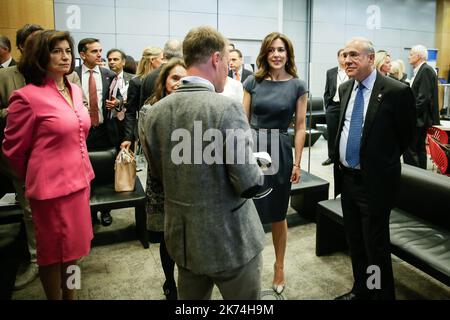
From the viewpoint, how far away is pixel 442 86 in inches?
375

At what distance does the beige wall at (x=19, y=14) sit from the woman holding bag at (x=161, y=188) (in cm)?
563

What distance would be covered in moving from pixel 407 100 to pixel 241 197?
122cm

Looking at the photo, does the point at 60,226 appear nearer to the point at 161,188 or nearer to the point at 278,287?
the point at 161,188

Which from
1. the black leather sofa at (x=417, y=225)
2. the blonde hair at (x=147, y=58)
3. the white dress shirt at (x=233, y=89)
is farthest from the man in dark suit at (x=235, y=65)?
the black leather sofa at (x=417, y=225)

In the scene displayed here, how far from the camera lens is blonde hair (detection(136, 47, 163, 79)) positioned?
3.66 meters

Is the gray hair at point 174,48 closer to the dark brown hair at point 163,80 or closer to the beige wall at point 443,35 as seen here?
the dark brown hair at point 163,80

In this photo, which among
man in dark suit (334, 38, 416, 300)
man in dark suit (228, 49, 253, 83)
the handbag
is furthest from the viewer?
man in dark suit (228, 49, 253, 83)

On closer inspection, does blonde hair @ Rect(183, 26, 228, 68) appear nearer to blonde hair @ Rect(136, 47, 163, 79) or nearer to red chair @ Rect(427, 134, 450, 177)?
blonde hair @ Rect(136, 47, 163, 79)

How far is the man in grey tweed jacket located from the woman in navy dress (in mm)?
1073

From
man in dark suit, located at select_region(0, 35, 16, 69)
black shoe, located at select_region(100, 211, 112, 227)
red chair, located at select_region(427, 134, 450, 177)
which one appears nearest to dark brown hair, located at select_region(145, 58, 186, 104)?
black shoe, located at select_region(100, 211, 112, 227)

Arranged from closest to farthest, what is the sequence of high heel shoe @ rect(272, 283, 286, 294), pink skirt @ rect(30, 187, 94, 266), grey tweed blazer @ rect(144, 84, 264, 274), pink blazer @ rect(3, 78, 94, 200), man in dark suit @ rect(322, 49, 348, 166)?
1. grey tweed blazer @ rect(144, 84, 264, 274)
2. pink blazer @ rect(3, 78, 94, 200)
3. pink skirt @ rect(30, 187, 94, 266)
4. high heel shoe @ rect(272, 283, 286, 294)
5. man in dark suit @ rect(322, 49, 348, 166)

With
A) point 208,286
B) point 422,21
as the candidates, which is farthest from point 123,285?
point 422,21

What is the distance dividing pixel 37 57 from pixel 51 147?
0.44m

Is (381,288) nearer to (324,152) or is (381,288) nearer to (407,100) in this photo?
(407,100)
